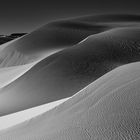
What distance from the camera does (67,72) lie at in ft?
41.0

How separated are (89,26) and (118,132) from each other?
106 ft

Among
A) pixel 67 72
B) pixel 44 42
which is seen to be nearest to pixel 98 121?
pixel 67 72

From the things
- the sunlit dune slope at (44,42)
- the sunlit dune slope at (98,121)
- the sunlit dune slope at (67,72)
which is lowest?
the sunlit dune slope at (44,42)

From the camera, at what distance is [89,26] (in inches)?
1378

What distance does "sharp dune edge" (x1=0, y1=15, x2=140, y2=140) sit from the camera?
3770 millimetres

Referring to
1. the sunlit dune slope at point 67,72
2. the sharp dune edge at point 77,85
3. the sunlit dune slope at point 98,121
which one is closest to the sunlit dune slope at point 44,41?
the sharp dune edge at point 77,85

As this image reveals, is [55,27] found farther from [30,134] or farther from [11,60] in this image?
[30,134]

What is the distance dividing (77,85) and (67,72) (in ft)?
5.07

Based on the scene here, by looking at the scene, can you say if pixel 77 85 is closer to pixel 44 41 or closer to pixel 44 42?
pixel 44 42

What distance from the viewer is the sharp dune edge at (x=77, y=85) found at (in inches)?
148

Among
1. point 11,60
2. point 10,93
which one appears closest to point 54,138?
point 10,93

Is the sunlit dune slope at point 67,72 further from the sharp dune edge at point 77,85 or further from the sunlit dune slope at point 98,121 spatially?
the sunlit dune slope at point 98,121

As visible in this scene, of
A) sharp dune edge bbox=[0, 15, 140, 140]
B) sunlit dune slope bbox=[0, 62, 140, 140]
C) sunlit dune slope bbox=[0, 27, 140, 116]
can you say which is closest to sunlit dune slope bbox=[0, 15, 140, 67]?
sharp dune edge bbox=[0, 15, 140, 140]

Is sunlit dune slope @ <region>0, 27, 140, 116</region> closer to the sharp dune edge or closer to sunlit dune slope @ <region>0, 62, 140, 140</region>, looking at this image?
the sharp dune edge
